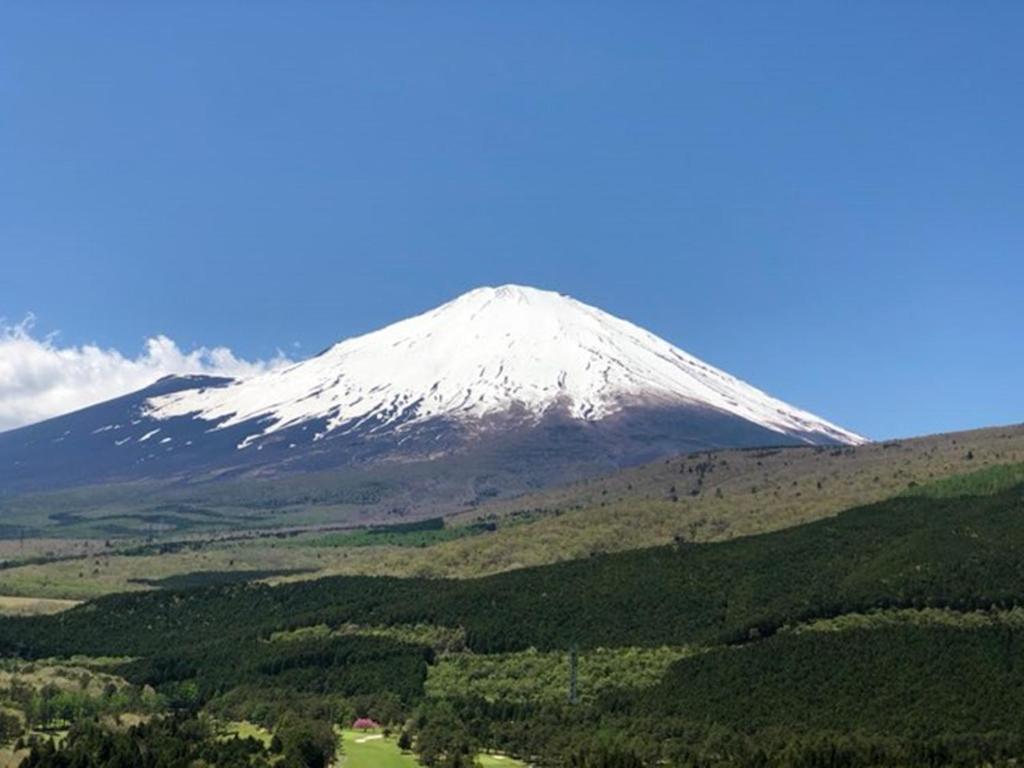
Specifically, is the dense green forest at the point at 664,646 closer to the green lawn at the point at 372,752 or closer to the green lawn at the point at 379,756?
the green lawn at the point at 379,756

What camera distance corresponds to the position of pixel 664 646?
141375 mm

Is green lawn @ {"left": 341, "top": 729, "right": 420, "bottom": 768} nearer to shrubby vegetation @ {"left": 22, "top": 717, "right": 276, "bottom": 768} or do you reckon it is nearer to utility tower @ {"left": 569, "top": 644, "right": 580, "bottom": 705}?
shrubby vegetation @ {"left": 22, "top": 717, "right": 276, "bottom": 768}

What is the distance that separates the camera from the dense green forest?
354ft

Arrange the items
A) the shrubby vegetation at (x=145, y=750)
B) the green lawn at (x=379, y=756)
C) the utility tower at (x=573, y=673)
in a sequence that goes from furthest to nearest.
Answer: the utility tower at (x=573, y=673)
the green lawn at (x=379, y=756)
the shrubby vegetation at (x=145, y=750)

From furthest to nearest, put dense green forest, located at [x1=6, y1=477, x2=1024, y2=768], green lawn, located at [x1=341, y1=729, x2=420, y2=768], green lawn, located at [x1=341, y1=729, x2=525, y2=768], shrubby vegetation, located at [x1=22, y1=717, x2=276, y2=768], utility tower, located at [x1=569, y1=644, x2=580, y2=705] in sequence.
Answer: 1. utility tower, located at [x1=569, y1=644, x2=580, y2=705]
2. dense green forest, located at [x1=6, y1=477, x2=1024, y2=768]
3. green lawn, located at [x1=341, y1=729, x2=420, y2=768]
4. green lawn, located at [x1=341, y1=729, x2=525, y2=768]
5. shrubby vegetation, located at [x1=22, y1=717, x2=276, y2=768]

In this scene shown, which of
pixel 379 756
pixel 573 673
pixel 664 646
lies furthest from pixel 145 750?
pixel 664 646

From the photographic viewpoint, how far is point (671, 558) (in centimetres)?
17338

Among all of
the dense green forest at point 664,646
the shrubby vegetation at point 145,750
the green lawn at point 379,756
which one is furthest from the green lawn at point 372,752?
the shrubby vegetation at point 145,750

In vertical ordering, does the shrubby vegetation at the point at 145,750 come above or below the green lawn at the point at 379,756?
above

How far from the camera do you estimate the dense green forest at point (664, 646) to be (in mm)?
108000

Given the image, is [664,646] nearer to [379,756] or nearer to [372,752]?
[372,752]

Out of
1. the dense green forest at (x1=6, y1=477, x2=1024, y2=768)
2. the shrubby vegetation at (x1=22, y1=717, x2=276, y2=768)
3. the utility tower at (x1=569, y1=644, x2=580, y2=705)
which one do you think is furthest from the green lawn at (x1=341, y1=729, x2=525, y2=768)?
the utility tower at (x1=569, y1=644, x2=580, y2=705)

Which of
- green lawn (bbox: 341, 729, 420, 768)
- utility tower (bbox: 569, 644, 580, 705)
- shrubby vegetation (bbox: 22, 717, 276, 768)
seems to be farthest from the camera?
utility tower (bbox: 569, 644, 580, 705)

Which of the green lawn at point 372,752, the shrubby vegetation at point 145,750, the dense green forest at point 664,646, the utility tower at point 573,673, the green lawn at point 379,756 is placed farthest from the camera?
the utility tower at point 573,673
